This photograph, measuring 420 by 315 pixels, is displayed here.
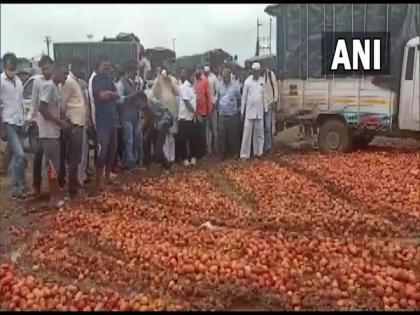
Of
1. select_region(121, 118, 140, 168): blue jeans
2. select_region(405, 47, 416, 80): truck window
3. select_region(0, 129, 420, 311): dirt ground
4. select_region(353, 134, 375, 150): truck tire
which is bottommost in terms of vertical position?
select_region(0, 129, 420, 311): dirt ground

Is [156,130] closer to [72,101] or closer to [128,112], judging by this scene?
[128,112]

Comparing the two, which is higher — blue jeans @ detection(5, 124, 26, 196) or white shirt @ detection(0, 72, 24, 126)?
white shirt @ detection(0, 72, 24, 126)

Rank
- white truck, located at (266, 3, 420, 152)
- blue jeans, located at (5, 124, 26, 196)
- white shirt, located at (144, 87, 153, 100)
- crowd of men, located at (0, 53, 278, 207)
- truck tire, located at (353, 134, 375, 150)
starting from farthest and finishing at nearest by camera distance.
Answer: truck tire, located at (353, 134, 375, 150) → white truck, located at (266, 3, 420, 152) → white shirt, located at (144, 87, 153, 100) → blue jeans, located at (5, 124, 26, 196) → crowd of men, located at (0, 53, 278, 207)

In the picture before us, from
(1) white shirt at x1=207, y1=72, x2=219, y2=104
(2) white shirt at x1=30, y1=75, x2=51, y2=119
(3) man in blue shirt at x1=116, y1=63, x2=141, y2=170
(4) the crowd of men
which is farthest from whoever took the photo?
(1) white shirt at x1=207, y1=72, x2=219, y2=104

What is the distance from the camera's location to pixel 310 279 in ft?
18.0

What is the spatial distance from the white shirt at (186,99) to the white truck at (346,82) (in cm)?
313

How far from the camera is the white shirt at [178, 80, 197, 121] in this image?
41.4 ft

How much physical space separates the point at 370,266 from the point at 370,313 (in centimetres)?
106

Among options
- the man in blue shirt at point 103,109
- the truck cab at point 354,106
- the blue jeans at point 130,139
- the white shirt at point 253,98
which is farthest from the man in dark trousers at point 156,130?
the truck cab at point 354,106

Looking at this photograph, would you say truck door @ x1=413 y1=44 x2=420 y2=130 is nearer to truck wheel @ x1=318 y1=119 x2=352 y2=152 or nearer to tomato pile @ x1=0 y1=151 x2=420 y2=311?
truck wheel @ x1=318 y1=119 x2=352 y2=152

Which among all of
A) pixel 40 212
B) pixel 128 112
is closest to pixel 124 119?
pixel 128 112

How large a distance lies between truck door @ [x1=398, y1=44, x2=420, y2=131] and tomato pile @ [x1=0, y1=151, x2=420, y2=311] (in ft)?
10.4

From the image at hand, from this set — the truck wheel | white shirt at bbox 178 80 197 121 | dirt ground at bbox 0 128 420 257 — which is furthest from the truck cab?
white shirt at bbox 178 80 197 121

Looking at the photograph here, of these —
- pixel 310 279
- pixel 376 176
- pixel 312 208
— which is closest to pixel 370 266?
pixel 310 279
